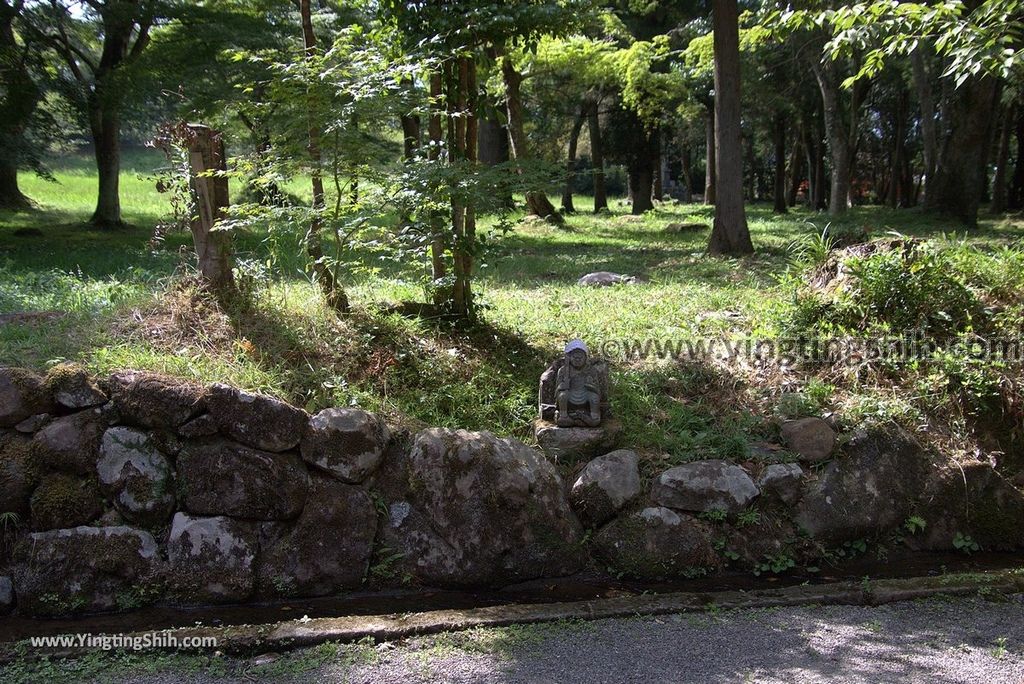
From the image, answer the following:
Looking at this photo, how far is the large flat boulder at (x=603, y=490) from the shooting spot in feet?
16.6

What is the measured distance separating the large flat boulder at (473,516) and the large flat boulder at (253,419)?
0.67 metres

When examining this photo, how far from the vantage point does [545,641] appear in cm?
400

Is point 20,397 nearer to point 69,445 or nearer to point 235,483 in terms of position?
point 69,445

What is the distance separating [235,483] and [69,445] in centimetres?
105

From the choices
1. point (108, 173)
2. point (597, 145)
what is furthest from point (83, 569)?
point (597, 145)

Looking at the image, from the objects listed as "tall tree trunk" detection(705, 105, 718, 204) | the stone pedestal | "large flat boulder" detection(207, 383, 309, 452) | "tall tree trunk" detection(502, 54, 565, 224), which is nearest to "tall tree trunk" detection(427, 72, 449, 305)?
the stone pedestal

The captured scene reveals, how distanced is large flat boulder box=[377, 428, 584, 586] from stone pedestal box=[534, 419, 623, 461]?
27 centimetres

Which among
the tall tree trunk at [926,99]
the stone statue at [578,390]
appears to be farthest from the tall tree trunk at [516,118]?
the stone statue at [578,390]

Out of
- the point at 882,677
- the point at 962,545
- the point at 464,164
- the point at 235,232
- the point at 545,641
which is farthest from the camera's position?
the point at 235,232

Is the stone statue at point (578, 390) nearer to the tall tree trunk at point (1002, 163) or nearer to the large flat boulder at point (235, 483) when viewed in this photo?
the large flat boulder at point (235, 483)

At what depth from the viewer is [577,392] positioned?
17.3 feet

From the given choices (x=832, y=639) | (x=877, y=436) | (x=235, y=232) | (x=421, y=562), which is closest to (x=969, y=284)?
(x=877, y=436)

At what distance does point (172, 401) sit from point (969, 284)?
6.54 metres

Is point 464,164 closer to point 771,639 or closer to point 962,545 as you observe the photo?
point 771,639
